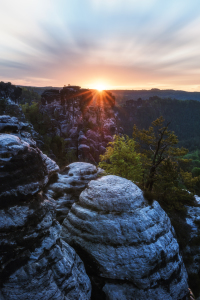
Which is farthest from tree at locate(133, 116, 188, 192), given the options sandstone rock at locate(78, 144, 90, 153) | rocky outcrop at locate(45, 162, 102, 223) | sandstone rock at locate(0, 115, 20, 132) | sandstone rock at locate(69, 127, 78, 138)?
sandstone rock at locate(69, 127, 78, 138)

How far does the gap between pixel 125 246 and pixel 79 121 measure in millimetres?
100811

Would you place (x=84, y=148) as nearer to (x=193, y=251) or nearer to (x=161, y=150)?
(x=161, y=150)

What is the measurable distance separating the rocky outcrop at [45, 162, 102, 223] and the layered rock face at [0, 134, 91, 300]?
29.8 feet

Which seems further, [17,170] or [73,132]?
[73,132]

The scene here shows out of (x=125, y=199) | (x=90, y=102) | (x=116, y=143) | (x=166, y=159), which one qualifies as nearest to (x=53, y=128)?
(x=90, y=102)

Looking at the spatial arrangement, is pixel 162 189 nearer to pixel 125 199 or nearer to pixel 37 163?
pixel 125 199

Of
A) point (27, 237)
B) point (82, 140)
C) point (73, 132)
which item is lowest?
point (82, 140)

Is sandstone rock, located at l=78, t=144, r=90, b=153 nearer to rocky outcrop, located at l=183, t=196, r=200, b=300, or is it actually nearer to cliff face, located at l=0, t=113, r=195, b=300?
rocky outcrop, located at l=183, t=196, r=200, b=300

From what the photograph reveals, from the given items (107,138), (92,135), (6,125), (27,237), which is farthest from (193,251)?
(107,138)

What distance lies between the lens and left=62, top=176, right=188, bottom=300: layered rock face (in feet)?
37.4

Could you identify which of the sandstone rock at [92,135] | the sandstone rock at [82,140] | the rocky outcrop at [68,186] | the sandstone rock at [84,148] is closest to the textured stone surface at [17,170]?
the rocky outcrop at [68,186]

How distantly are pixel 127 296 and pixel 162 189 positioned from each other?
14091 millimetres

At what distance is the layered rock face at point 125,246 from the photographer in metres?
11.4

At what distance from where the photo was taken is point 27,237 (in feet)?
26.9
